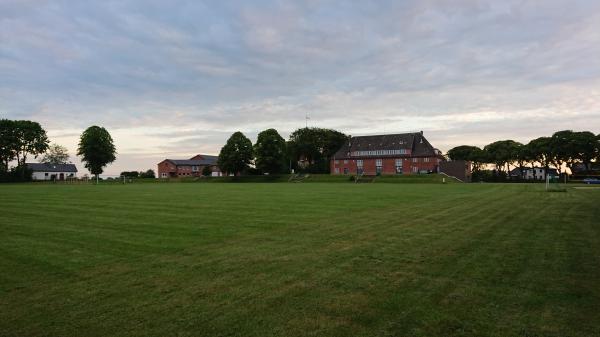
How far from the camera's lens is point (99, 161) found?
9688 cm

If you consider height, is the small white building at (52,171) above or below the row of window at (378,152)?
below

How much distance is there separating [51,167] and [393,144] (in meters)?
120

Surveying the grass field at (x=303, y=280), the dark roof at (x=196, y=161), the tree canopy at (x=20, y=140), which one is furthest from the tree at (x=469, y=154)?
the tree canopy at (x=20, y=140)

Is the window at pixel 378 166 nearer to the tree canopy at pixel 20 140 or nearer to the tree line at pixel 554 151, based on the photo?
the tree line at pixel 554 151

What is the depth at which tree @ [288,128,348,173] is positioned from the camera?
413ft

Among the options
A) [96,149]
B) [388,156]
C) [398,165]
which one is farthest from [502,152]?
[96,149]

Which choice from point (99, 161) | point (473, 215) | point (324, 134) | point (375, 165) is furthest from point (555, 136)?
point (99, 161)

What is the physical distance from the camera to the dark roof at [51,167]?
129875 millimetres

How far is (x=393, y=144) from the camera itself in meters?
108

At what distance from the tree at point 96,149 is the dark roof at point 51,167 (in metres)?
46.1

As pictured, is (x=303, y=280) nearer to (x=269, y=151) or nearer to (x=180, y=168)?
(x=269, y=151)

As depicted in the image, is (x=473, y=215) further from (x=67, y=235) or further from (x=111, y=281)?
(x=67, y=235)

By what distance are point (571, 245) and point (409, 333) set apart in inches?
326

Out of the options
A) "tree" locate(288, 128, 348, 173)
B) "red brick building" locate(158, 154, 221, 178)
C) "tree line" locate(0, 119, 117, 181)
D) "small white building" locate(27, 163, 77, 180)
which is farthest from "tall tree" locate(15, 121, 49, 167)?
"tree" locate(288, 128, 348, 173)
